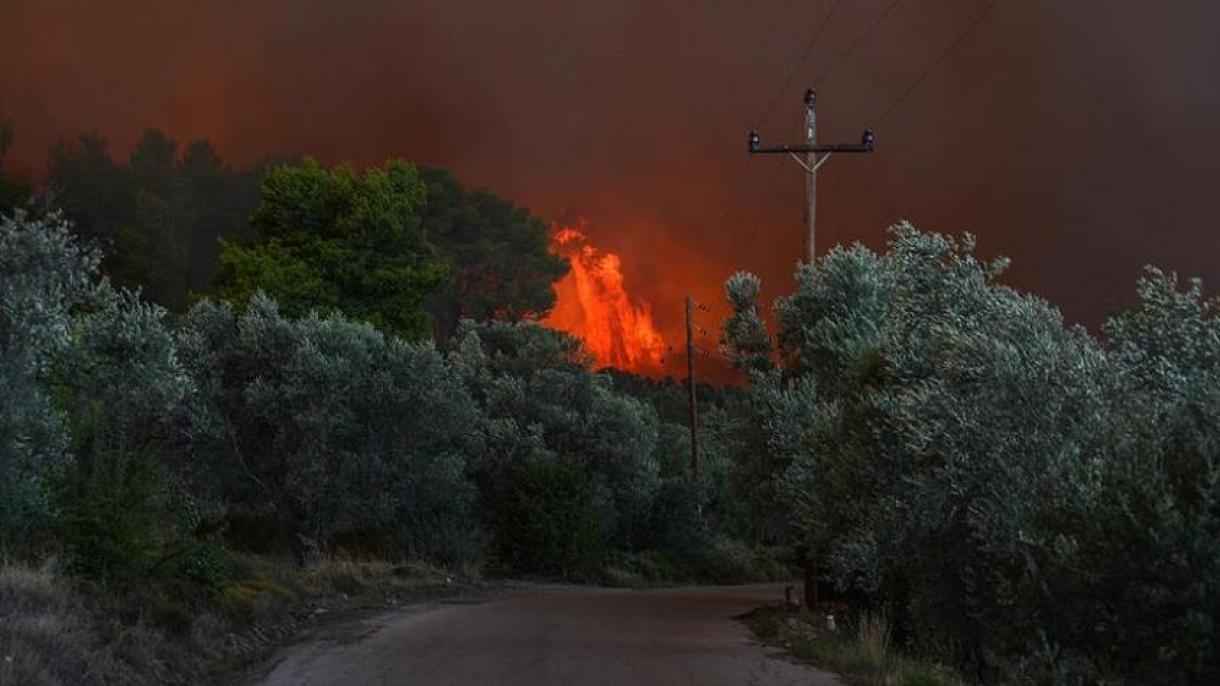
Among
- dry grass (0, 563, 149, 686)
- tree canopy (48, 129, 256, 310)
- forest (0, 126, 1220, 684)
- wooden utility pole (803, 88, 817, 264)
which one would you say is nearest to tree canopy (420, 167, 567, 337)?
tree canopy (48, 129, 256, 310)

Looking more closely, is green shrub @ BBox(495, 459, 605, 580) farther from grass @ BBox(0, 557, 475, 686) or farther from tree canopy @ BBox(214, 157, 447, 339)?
grass @ BBox(0, 557, 475, 686)

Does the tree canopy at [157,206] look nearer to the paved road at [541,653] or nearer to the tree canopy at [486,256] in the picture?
the tree canopy at [486,256]

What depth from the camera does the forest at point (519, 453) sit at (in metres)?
11.5

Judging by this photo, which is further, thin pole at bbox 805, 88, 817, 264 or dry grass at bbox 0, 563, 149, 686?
thin pole at bbox 805, 88, 817, 264

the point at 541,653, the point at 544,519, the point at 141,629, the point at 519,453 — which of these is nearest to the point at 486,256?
the point at 519,453

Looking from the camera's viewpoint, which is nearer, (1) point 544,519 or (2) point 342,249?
(1) point 544,519

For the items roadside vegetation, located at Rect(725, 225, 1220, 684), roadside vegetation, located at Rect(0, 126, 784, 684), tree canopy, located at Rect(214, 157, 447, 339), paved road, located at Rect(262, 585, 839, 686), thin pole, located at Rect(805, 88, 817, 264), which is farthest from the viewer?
tree canopy, located at Rect(214, 157, 447, 339)

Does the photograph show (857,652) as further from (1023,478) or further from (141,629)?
(141,629)

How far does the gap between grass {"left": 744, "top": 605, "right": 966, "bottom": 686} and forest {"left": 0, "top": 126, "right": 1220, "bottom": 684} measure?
1.88ft

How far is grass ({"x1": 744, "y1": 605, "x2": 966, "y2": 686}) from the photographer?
14.4 m

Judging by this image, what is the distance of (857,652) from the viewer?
53.8 ft

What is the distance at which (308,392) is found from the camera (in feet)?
95.6

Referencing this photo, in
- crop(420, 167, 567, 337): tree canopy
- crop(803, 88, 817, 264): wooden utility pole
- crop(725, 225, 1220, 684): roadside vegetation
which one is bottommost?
crop(725, 225, 1220, 684): roadside vegetation

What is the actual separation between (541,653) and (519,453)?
84.8ft
